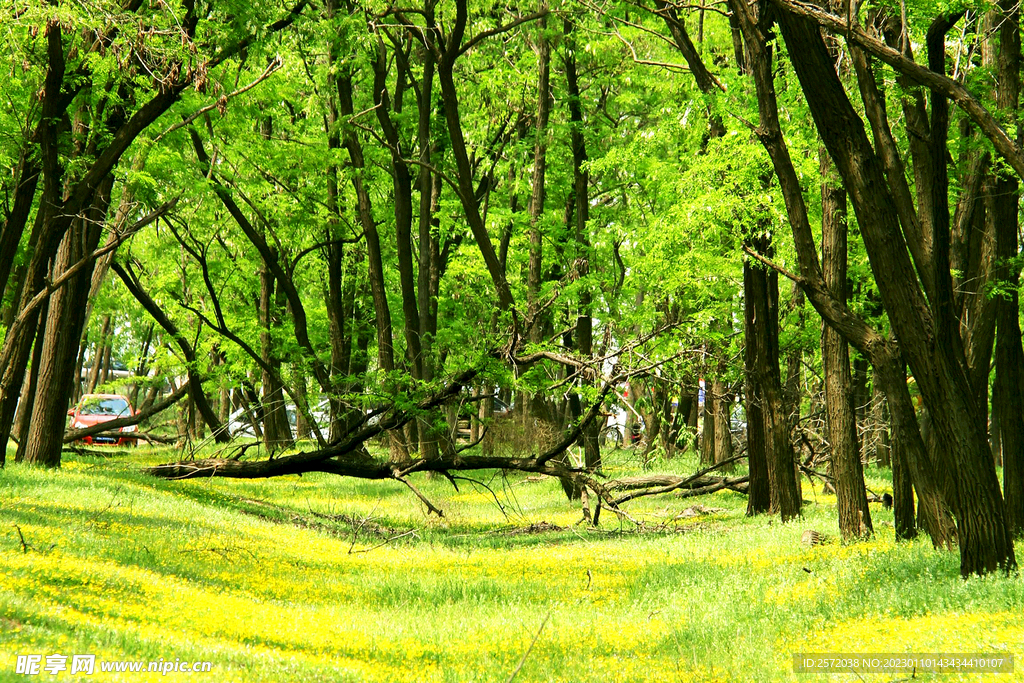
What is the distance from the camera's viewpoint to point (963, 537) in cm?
803

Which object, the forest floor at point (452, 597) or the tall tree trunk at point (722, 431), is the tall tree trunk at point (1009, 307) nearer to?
the forest floor at point (452, 597)

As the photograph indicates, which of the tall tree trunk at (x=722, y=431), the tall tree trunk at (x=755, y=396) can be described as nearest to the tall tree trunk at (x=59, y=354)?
the tall tree trunk at (x=755, y=396)

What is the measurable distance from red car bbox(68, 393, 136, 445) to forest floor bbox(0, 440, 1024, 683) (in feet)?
54.1

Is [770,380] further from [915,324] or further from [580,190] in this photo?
[580,190]

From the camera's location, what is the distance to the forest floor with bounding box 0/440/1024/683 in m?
6.24

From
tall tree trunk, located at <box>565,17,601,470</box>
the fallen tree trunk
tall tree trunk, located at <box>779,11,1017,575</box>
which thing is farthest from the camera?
tall tree trunk, located at <box>565,17,601,470</box>

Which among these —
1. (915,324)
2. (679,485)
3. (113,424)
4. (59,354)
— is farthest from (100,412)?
(915,324)

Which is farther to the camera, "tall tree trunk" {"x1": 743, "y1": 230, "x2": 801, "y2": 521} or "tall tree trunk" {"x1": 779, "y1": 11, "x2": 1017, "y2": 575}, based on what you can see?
"tall tree trunk" {"x1": 743, "y1": 230, "x2": 801, "y2": 521}

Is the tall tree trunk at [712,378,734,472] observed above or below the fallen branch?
above

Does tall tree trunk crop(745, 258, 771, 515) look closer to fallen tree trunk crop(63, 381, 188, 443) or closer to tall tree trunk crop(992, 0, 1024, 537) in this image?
tall tree trunk crop(992, 0, 1024, 537)

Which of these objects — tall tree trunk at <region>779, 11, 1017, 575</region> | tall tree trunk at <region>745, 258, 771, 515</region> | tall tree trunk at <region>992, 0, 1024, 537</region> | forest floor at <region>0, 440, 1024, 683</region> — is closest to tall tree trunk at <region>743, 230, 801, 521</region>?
tall tree trunk at <region>745, 258, 771, 515</region>

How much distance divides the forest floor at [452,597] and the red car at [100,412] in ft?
54.1

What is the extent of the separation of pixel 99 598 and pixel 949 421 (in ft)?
26.9

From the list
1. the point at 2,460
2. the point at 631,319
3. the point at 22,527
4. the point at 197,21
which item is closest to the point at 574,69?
the point at 631,319
